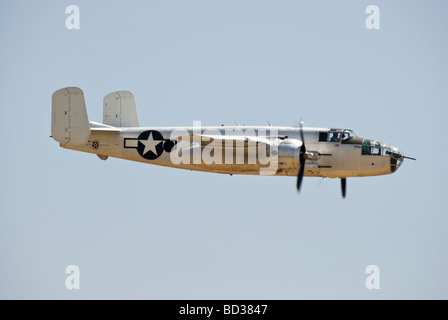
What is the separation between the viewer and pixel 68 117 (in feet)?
179

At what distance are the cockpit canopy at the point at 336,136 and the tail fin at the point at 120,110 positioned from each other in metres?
9.31

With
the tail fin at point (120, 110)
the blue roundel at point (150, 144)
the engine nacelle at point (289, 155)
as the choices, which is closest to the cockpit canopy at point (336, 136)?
the engine nacelle at point (289, 155)

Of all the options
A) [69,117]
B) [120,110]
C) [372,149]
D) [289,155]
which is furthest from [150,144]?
[372,149]

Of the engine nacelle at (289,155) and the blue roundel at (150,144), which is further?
the blue roundel at (150,144)

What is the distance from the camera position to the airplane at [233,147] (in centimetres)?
5303

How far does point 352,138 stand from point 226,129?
5983 millimetres

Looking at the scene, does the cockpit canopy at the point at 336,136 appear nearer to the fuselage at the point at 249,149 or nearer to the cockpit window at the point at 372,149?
the fuselage at the point at 249,149

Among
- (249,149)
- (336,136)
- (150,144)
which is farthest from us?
(150,144)

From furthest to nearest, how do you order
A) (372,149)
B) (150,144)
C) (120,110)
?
(120,110), (150,144), (372,149)

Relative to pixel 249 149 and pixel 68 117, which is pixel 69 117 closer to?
pixel 68 117

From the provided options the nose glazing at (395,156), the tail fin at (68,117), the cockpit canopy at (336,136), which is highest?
the tail fin at (68,117)

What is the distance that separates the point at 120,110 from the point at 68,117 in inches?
133

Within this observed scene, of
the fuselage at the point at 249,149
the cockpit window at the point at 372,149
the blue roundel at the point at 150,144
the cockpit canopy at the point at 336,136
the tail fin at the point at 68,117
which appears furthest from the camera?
the blue roundel at the point at 150,144

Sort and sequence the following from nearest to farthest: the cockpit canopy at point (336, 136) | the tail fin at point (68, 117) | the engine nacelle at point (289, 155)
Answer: the engine nacelle at point (289, 155) < the cockpit canopy at point (336, 136) < the tail fin at point (68, 117)
